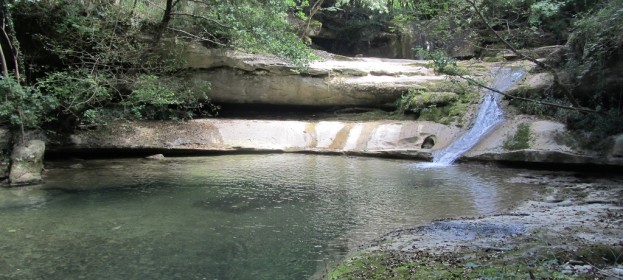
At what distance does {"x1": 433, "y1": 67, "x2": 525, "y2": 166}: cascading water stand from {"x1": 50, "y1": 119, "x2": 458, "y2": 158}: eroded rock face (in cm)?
53

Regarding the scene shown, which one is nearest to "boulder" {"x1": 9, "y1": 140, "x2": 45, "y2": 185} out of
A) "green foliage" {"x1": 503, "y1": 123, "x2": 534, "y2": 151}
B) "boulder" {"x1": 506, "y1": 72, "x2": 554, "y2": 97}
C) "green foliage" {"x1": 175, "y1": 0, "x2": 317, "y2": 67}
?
"green foliage" {"x1": 175, "y1": 0, "x2": 317, "y2": 67}

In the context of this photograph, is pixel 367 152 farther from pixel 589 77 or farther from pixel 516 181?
pixel 589 77

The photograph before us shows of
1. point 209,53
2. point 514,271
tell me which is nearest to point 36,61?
point 209,53

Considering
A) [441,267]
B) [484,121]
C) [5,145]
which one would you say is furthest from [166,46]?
[441,267]

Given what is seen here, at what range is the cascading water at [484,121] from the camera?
14.3 m

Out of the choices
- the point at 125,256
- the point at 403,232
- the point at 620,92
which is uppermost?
the point at 620,92

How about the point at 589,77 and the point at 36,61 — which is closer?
the point at 589,77

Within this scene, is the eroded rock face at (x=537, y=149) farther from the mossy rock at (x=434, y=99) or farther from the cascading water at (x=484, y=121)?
the mossy rock at (x=434, y=99)

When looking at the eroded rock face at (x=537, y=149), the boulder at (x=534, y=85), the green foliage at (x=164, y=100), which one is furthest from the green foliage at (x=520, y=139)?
the green foliage at (x=164, y=100)

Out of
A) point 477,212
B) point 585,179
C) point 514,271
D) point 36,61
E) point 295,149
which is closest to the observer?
point 514,271

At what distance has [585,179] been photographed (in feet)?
36.1

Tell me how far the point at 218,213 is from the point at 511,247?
507 centimetres

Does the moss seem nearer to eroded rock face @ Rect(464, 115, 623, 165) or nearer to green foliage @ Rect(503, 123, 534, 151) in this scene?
eroded rock face @ Rect(464, 115, 623, 165)

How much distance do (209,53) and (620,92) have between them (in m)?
13.0
